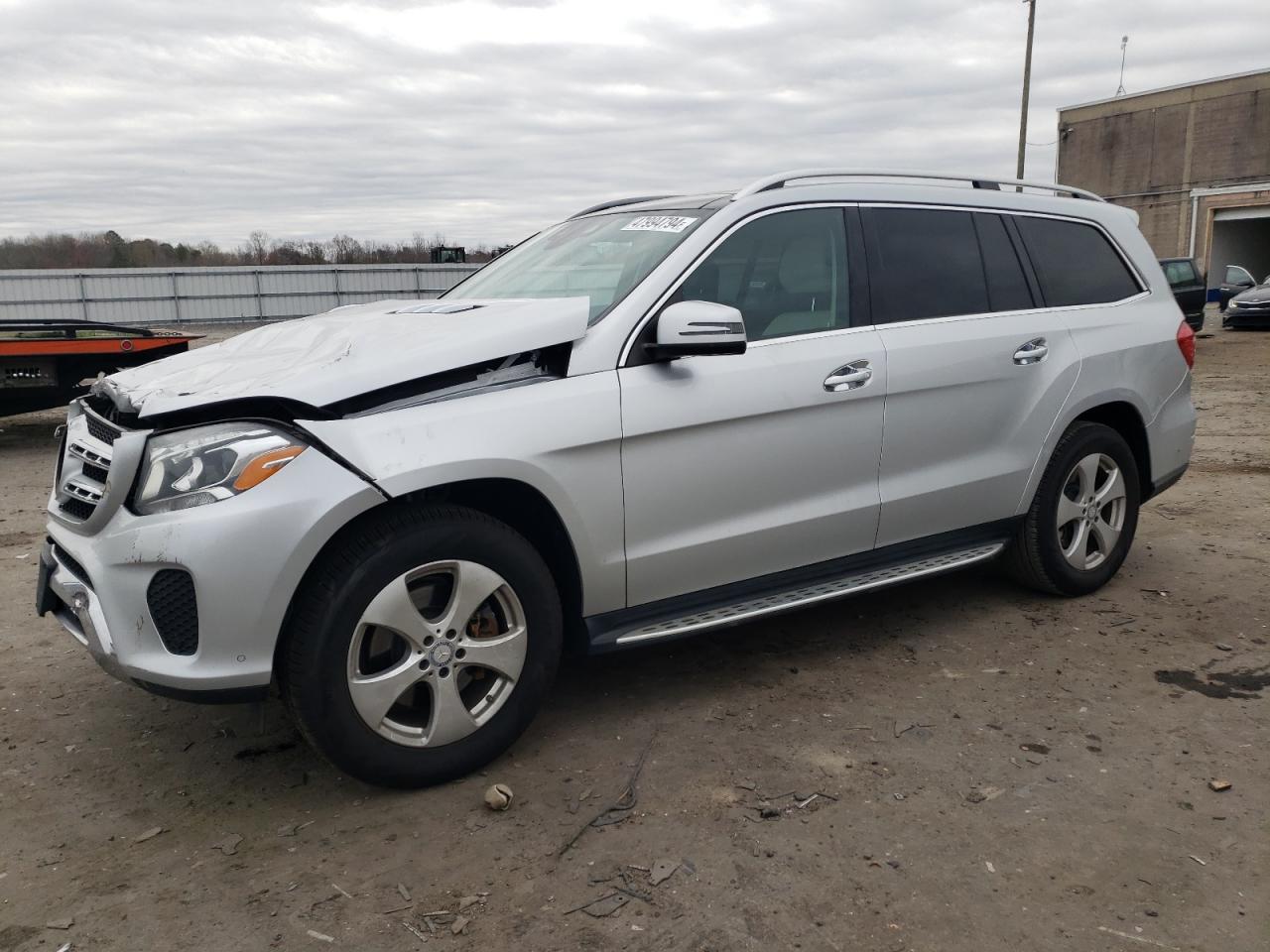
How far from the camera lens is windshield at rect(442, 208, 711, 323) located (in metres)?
3.58

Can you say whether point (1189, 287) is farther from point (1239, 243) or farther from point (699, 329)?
point (1239, 243)

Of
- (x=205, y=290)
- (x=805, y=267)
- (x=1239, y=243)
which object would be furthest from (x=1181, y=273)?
(x=1239, y=243)

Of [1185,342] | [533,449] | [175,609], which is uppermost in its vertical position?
[1185,342]

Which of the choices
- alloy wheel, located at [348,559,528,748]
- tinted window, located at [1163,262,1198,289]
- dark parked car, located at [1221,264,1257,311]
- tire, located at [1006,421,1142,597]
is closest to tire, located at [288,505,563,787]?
alloy wheel, located at [348,559,528,748]

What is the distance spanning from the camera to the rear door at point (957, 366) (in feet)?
13.0

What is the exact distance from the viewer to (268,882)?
2.69 metres

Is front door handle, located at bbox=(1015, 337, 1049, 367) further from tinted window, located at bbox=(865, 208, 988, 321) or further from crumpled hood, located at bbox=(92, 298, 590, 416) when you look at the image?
crumpled hood, located at bbox=(92, 298, 590, 416)

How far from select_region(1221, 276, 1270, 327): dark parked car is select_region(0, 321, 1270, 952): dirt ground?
789 inches

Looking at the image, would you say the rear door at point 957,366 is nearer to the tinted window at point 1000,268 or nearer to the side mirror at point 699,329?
the tinted window at point 1000,268

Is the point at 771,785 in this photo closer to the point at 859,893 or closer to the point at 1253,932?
the point at 859,893

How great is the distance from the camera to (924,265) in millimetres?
4137

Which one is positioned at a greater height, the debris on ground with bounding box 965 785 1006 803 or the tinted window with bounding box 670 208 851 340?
the tinted window with bounding box 670 208 851 340

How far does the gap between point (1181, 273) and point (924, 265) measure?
16.8m

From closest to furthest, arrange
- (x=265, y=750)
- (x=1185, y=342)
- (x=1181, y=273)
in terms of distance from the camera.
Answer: (x=265, y=750) → (x=1185, y=342) → (x=1181, y=273)
